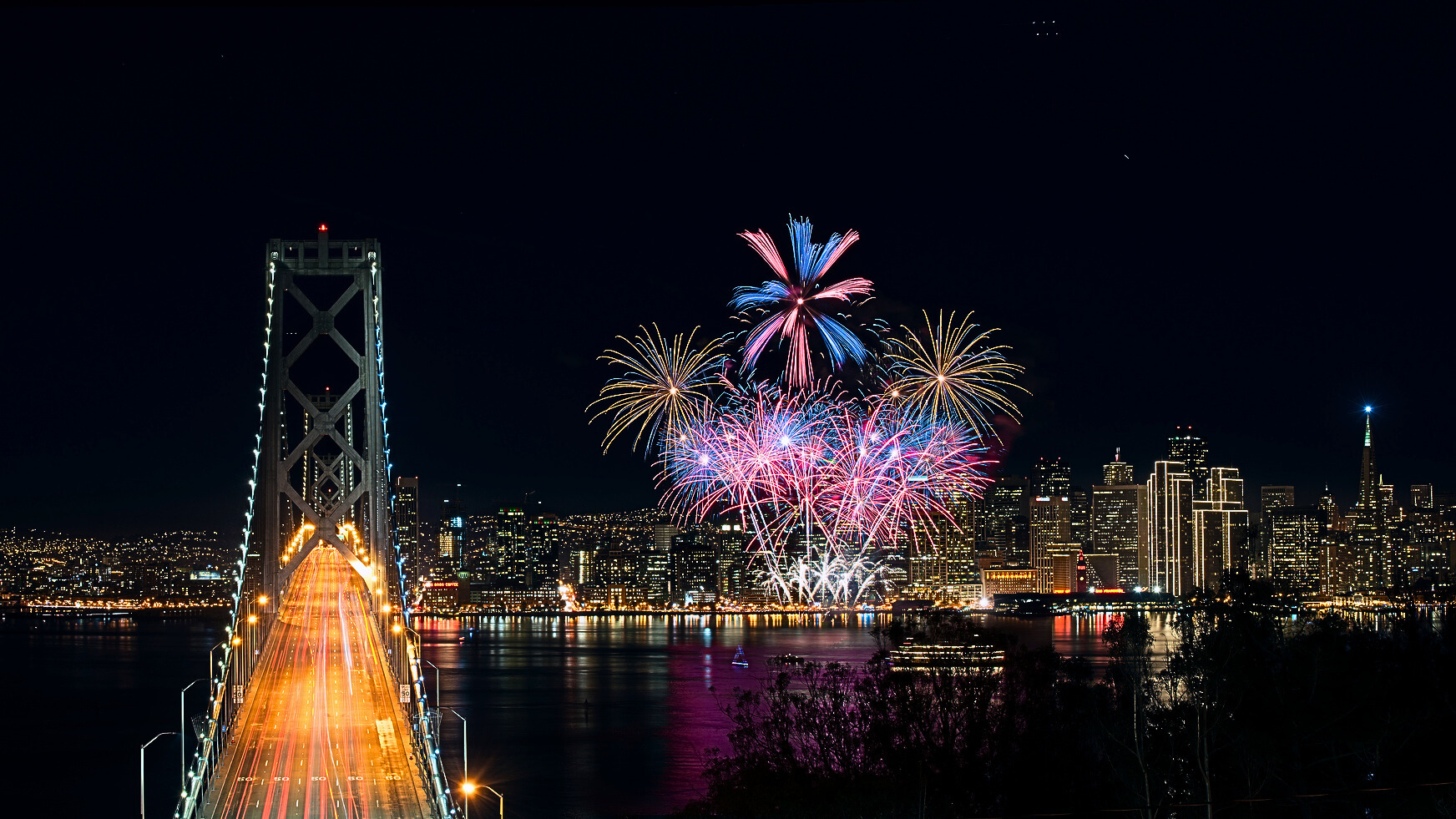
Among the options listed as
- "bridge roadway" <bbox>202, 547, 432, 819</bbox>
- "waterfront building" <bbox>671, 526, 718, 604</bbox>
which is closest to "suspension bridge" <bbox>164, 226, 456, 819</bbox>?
"bridge roadway" <bbox>202, 547, 432, 819</bbox>

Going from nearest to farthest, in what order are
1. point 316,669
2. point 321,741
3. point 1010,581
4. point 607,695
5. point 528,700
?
point 321,741, point 316,669, point 528,700, point 607,695, point 1010,581

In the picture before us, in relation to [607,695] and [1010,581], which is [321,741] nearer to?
[607,695]

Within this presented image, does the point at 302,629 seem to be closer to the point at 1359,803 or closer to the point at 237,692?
the point at 237,692

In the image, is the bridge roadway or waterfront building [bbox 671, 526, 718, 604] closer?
the bridge roadway

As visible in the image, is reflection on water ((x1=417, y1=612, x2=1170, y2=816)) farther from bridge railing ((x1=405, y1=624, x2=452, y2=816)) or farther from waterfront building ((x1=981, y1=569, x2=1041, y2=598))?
waterfront building ((x1=981, y1=569, x2=1041, y2=598))

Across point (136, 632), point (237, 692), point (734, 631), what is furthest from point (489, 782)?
point (136, 632)

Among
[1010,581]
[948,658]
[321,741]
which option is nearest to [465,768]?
[321,741]
